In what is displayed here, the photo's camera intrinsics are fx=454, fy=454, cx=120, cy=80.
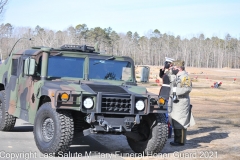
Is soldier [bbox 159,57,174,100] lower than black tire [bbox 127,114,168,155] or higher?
higher

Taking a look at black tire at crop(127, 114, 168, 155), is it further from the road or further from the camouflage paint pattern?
the road

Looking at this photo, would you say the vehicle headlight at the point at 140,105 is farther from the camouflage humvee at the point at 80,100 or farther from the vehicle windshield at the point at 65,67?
the vehicle windshield at the point at 65,67

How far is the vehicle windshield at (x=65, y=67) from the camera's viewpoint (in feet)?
28.2

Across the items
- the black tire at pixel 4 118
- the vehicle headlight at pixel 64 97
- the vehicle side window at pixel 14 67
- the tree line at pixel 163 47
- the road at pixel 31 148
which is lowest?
the road at pixel 31 148

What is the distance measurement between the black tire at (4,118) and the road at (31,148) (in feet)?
0.47

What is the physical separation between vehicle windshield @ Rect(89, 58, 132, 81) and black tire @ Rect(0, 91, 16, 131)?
7.83 feet

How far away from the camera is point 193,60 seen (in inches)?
5128

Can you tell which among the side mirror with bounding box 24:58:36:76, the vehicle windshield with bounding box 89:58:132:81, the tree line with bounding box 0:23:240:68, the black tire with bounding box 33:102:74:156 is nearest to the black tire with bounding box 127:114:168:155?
the vehicle windshield with bounding box 89:58:132:81

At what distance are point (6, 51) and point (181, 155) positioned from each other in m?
87.9

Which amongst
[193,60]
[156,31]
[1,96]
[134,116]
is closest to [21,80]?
[1,96]

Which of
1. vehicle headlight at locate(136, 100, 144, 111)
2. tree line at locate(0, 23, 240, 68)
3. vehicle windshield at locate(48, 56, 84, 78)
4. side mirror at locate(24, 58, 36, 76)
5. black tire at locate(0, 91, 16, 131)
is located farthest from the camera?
tree line at locate(0, 23, 240, 68)

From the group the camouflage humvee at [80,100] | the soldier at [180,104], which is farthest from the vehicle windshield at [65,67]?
the soldier at [180,104]

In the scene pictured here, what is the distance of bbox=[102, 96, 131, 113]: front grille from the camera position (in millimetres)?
7425

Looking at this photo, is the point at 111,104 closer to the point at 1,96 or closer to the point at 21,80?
the point at 21,80
